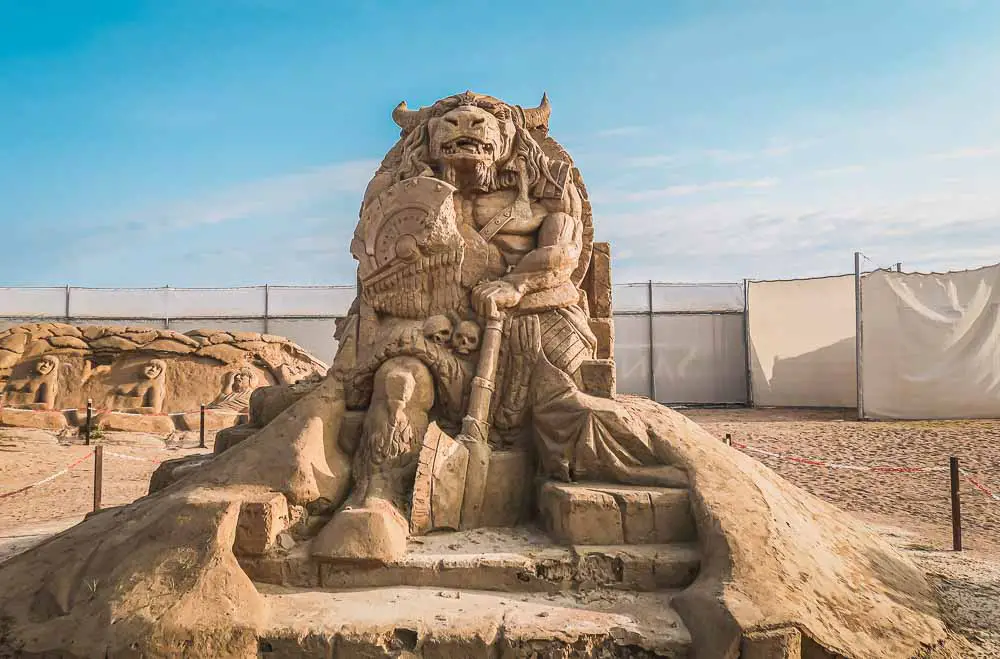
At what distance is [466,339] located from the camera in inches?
149

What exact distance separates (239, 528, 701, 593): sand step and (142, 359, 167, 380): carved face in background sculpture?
9707mm

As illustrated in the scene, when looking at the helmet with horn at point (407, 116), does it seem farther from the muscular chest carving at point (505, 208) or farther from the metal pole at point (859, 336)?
the metal pole at point (859, 336)

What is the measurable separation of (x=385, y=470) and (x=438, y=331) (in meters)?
0.77

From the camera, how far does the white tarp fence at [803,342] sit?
13.6 meters

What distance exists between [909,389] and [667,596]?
401 inches

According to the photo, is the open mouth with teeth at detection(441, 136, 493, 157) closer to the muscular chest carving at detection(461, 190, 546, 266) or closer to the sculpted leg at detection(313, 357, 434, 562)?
the muscular chest carving at detection(461, 190, 546, 266)

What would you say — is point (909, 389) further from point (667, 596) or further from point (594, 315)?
point (667, 596)

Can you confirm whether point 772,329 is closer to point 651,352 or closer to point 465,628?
point 651,352

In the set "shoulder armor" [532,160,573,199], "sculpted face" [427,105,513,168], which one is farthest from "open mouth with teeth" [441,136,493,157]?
"shoulder armor" [532,160,573,199]

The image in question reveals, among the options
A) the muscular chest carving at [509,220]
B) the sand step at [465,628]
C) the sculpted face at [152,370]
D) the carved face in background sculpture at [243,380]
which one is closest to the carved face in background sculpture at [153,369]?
the sculpted face at [152,370]

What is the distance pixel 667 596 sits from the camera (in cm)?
291

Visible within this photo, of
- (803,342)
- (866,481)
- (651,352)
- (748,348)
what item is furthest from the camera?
(651,352)

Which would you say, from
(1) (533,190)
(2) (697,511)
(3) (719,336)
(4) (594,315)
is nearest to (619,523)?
(2) (697,511)

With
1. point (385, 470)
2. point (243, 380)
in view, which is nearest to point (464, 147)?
point (385, 470)
